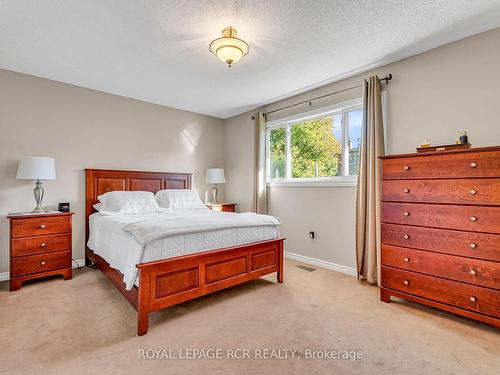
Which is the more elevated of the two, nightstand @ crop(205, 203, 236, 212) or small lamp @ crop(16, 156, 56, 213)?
small lamp @ crop(16, 156, 56, 213)

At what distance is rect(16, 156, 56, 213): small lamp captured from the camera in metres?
3.04

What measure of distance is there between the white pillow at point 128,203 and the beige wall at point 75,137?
422 millimetres

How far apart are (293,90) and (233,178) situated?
2.07m

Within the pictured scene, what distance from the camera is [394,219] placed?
252cm

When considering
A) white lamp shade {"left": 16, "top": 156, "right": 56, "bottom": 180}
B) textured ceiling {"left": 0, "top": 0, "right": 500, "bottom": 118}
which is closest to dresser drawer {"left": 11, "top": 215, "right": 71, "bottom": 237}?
white lamp shade {"left": 16, "top": 156, "right": 56, "bottom": 180}

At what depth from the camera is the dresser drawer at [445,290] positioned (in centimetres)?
201

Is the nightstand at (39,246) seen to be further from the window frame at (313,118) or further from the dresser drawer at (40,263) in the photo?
the window frame at (313,118)

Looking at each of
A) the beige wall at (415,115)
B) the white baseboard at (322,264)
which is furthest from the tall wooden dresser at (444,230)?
the white baseboard at (322,264)

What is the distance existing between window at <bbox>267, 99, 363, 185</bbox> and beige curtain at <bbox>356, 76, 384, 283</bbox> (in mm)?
282

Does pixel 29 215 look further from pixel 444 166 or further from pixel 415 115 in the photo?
pixel 415 115

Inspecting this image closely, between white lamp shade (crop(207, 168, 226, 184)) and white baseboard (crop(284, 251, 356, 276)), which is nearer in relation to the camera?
white baseboard (crop(284, 251, 356, 276))

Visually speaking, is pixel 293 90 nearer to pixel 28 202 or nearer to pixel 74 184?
pixel 74 184

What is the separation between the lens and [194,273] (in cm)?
237

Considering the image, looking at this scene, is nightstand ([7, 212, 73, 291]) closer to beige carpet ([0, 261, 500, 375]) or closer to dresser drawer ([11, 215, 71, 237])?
dresser drawer ([11, 215, 71, 237])
